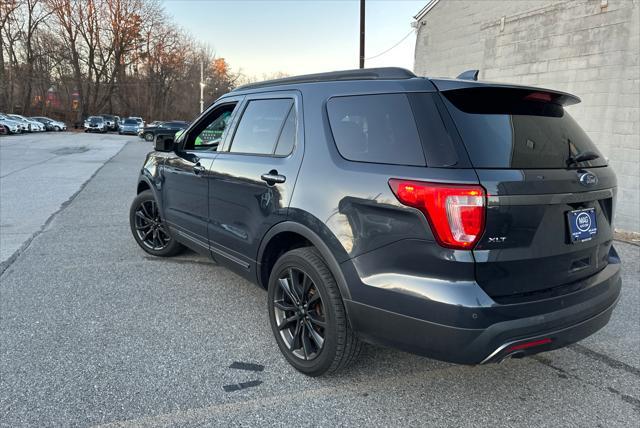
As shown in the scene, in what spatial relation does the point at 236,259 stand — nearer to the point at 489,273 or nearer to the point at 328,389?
the point at 328,389

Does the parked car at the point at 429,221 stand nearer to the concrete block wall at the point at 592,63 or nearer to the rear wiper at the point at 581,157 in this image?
the rear wiper at the point at 581,157

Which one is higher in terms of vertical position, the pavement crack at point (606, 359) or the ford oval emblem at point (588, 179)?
the ford oval emblem at point (588, 179)

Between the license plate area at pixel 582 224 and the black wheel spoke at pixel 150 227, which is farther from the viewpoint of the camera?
the black wheel spoke at pixel 150 227

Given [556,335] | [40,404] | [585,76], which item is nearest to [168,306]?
[40,404]

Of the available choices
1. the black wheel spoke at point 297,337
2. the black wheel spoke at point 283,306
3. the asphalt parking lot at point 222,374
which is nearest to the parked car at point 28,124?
the asphalt parking lot at point 222,374

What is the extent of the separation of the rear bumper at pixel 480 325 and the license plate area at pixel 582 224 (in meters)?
0.27

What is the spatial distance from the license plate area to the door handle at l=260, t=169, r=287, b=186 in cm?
166

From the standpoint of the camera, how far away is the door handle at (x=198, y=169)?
151 inches

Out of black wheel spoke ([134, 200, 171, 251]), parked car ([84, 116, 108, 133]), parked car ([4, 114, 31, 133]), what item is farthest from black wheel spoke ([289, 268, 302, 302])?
parked car ([84, 116, 108, 133])

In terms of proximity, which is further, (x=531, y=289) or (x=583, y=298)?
(x=583, y=298)

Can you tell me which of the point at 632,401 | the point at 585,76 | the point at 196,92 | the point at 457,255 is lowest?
the point at 632,401

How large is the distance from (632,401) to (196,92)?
6598 centimetres

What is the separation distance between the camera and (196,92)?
63062 millimetres

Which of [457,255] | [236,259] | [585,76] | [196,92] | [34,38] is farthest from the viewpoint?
[196,92]
